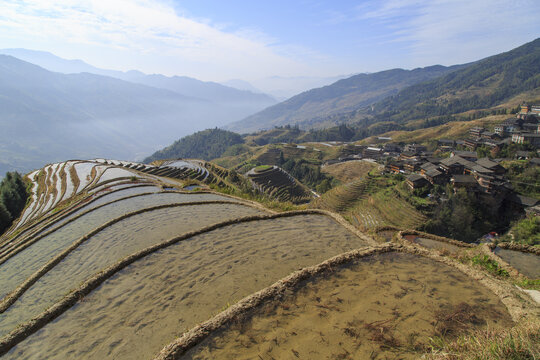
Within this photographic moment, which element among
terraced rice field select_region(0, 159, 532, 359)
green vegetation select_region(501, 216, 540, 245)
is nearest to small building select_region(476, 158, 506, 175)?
green vegetation select_region(501, 216, 540, 245)

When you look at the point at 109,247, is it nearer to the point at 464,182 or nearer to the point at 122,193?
the point at 122,193

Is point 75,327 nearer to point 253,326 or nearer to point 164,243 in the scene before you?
point 164,243

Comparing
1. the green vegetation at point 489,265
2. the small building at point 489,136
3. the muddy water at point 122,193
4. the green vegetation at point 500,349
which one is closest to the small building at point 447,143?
the small building at point 489,136

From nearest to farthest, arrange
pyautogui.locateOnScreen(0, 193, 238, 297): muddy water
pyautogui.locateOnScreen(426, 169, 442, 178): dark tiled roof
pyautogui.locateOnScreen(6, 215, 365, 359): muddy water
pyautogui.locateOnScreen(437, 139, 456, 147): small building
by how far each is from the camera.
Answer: pyautogui.locateOnScreen(6, 215, 365, 359): muddy water → pyautogui.locateOnScreen(0, 193, 238, 297): muddy water → pyautogui.locateOnScreen(426, 169, 442, 178): dark tiled roof → pyautogui.locateOnScreen(437, 139, 456, 147): small building

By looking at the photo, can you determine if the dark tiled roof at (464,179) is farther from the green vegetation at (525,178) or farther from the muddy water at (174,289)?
Answer: the muddy water at (174,289)

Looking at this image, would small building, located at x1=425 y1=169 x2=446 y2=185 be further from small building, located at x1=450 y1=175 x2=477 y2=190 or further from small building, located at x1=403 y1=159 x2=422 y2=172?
small building, located at x1=403 y1=159 x2=422 y2=172

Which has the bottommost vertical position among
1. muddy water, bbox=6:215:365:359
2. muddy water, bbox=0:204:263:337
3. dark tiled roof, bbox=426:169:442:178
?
dark tiled roof, bbox=426:169:442:178
